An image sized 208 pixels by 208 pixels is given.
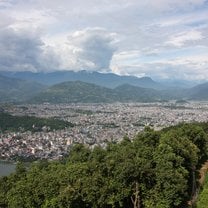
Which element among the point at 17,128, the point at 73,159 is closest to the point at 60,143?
the point at 17,128

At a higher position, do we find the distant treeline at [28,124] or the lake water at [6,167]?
the distant treeline at [28,124]

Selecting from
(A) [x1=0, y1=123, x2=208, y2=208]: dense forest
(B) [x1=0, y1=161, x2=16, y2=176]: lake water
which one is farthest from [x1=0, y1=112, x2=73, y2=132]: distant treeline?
(A) [x1=0, y1=123, x2=208, y2=208]: dense forest

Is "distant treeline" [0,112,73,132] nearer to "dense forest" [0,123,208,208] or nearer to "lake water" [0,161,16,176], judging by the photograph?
"lake water" [0,161,16,176]

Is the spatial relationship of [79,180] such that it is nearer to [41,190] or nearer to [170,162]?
[41,190]

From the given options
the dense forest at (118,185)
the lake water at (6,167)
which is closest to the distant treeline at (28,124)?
the lake water at (6,167)

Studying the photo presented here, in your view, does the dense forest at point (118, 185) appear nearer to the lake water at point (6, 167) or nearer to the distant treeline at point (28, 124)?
the lake water at point (6, 167)

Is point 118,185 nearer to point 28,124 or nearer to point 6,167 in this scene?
point 6,167

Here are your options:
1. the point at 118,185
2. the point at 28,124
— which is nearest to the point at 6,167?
the point at 28,124

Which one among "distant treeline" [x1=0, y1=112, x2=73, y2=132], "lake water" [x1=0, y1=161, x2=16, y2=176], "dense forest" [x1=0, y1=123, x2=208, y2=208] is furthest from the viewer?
"distant treeline" [x1=0, y1=112, x2=73, y2=132]
